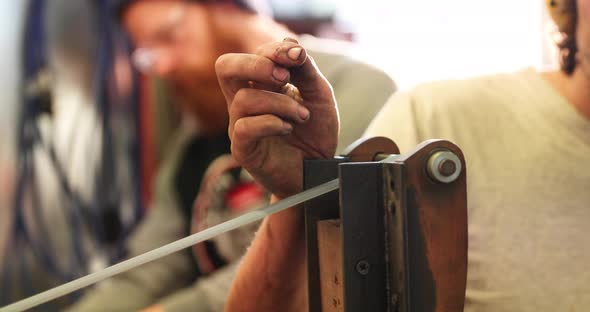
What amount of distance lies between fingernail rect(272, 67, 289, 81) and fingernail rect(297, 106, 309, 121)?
→ 0.03 metres

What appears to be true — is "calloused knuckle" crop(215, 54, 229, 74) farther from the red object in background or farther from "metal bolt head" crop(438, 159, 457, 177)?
the red object in background

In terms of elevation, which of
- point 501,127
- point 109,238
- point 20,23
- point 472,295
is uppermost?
point 20,23

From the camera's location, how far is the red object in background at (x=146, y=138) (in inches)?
59.0

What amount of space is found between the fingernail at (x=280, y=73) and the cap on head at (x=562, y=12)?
9.3 inches

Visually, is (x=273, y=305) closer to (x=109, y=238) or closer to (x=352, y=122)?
(x=352, y=122)

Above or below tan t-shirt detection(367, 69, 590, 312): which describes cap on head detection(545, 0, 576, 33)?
above

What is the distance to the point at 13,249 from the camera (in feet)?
4.41

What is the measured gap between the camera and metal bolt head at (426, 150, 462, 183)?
0.38 metres

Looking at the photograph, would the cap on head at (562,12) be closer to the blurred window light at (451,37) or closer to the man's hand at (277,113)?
the blurred window light at (451,37)

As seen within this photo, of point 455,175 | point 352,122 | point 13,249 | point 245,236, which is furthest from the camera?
point 13,249

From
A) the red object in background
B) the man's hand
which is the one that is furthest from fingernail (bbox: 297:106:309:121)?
the red object in background

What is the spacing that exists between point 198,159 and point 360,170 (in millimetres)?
604

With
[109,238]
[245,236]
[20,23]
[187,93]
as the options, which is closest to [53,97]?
[20,23]

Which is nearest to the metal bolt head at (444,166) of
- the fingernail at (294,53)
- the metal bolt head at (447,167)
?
the metal bolt head at (447,167)
